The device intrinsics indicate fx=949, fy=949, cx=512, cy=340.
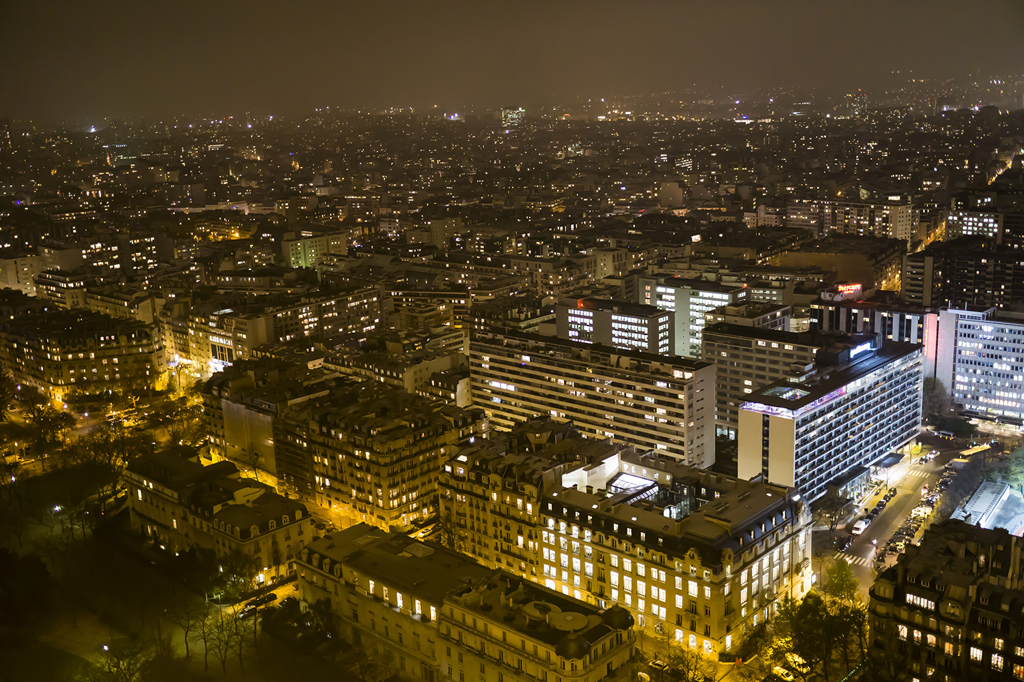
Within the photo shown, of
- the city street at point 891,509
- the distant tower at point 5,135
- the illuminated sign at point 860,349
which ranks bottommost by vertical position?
the city street at point 891,509

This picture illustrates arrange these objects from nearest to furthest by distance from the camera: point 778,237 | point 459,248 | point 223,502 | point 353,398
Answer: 1. point 223,502
2. point 353,398
3. point 778,237
4. point 459,248

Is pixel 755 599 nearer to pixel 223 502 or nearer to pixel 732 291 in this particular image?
pixel 223 502

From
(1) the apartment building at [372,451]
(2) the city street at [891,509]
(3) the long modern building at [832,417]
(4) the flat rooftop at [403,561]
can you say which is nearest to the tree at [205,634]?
(4) the flat rooftop at [403,561]

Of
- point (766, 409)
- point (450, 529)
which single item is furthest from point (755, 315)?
point (450, 529)

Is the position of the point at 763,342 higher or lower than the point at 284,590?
higher

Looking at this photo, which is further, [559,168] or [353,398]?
[559,168]

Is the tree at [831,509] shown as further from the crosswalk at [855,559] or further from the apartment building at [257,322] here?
the apartment building at [257,322]

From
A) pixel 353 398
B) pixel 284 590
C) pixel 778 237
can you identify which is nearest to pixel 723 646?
pixel 284 590
